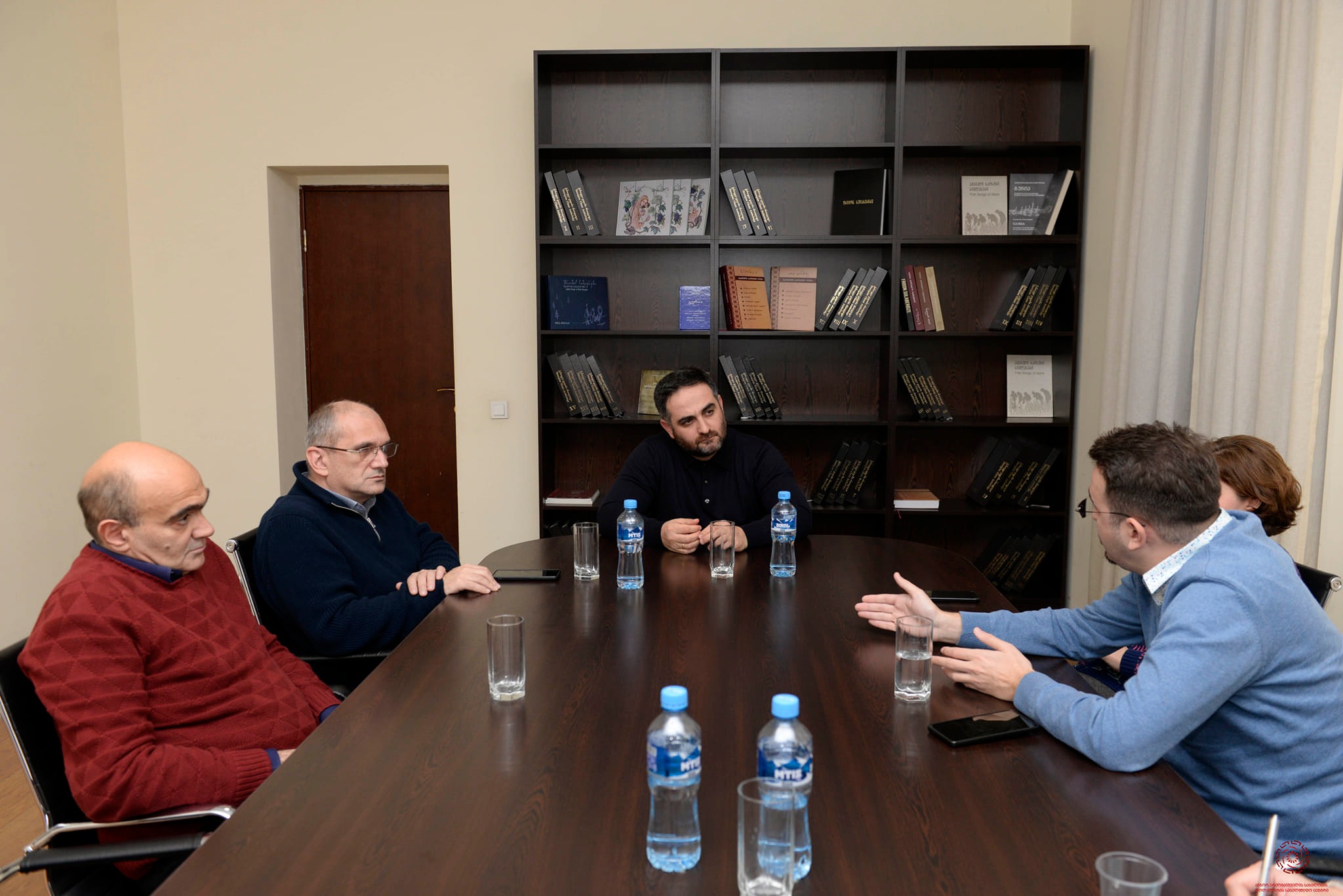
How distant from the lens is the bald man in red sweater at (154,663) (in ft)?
5.06

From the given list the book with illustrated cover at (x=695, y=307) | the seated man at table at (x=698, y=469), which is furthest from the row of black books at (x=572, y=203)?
the seated man at table at (x=698, y=469)

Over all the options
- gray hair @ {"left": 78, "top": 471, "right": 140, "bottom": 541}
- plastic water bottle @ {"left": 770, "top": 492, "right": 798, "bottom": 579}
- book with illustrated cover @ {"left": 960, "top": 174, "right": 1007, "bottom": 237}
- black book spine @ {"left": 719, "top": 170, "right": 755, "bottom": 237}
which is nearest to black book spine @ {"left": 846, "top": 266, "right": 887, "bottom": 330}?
book with illustrated cover @ {"left": 960, "top": 174, "right": 1007, "bottom": 237}

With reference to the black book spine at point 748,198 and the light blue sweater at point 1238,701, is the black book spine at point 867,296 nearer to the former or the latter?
the black book spine at point 748,198

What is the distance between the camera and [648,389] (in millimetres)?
4504

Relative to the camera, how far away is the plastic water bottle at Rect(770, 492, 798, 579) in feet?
8.36

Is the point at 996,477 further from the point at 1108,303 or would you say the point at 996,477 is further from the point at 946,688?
the point at 946,688

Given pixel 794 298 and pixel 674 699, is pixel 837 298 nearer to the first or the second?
pixel 794 298

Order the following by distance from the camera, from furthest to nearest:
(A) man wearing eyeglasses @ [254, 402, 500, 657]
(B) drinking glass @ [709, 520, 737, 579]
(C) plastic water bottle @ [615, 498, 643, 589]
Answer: (B) drinking glass @ [709, 520, 737, 579], (C) plastic water bottle @ [615, 498, 643, 589], (A) man wearing eyeglasses @ [254, 402, 500, 657]

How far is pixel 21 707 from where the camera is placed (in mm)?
1524

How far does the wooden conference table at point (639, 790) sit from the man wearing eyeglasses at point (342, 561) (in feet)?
1.11

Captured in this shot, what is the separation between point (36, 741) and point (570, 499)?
2.90 metres

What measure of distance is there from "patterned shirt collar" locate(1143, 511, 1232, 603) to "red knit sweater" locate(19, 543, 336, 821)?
155cm

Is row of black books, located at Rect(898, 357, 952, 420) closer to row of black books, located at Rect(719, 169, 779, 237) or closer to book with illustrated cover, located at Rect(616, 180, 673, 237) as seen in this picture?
row of black books, located at Rect(719, 169, 779, 237)

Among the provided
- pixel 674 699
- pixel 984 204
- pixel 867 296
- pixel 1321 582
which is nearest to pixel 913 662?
pixel 674 699
